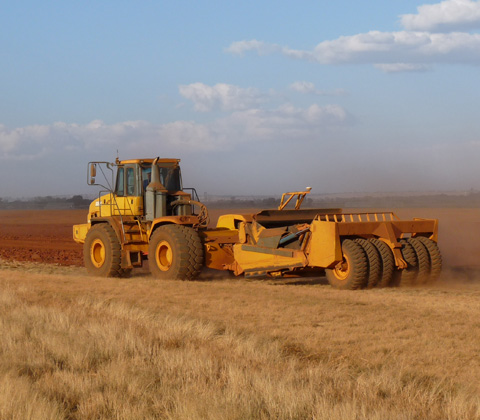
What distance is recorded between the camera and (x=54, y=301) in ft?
39.7

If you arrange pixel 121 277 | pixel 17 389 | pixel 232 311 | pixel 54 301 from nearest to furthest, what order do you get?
pixel 17 389
pixel 232 311
pixel 54 301
pixel 121 277

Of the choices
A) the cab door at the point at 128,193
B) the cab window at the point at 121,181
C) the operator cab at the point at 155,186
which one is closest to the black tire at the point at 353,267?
the operator cab at the point at 155,186

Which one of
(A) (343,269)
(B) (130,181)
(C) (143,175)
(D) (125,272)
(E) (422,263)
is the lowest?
(D) (125,272)

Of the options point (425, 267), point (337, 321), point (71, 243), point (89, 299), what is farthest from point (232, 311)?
point (71, 243)

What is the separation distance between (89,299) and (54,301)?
22.6 inches

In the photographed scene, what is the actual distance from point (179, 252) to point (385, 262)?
14.2 feet

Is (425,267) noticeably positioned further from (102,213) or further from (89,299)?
(102,213)

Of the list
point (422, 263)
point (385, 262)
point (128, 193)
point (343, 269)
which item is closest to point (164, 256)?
point (128, 193)

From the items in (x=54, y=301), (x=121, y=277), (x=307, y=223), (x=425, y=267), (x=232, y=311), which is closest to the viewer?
(x=232, y=311)

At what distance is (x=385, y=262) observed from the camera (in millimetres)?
13961

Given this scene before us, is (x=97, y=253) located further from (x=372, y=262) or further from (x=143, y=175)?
(x=372, y=262)

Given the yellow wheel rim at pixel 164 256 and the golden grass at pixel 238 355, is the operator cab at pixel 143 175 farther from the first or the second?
the golden grass at pixel 238 355

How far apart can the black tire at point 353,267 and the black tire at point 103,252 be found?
546 centimetres

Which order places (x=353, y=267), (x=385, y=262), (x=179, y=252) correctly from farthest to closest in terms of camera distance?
(x=179, y=252) → (x=385, y=262) → (x=353, y=267)
